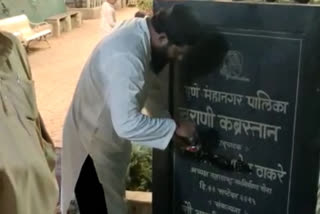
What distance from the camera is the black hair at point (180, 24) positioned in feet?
6.82

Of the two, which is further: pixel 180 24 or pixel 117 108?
pixel 117 108

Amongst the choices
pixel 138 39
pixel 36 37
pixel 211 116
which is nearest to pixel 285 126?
pixel 211 116

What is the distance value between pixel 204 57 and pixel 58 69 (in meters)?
7.23

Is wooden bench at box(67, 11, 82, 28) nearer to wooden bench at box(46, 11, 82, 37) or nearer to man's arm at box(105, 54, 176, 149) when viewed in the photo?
wooden bench at box(46, 11, 82, 37)

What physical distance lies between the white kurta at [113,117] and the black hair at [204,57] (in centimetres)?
19

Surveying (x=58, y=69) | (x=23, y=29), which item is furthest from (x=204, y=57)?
(x=23, y=29)

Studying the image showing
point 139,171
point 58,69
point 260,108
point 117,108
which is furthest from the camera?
point 58,69

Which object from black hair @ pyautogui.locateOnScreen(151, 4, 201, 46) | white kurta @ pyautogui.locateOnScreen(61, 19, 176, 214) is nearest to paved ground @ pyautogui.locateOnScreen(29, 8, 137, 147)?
white kurta @ pyautogui.locateOnScreen(61, 19, 176, 214)

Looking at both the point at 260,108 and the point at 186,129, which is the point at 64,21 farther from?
the point at 260,108

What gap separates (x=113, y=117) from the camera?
223cm

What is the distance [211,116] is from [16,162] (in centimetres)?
86

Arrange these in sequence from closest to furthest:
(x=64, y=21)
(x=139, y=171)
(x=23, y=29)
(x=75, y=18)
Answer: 1. (x=139, y=171)
2. (x=23, y=29)
3. (x=64, y=21)
4. (x=75, y=18)

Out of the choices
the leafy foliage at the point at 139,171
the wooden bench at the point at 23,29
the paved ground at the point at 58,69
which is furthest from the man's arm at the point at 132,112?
the wooden bench at the point at 23,29

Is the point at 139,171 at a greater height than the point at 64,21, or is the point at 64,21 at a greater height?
the point at 139,171
